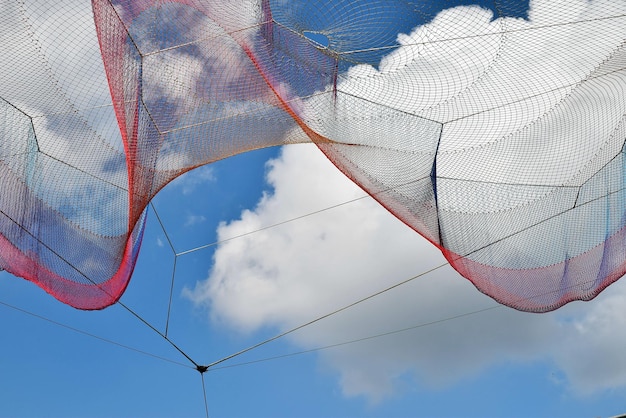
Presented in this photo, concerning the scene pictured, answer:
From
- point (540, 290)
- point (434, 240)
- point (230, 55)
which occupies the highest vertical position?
point (230, 55)

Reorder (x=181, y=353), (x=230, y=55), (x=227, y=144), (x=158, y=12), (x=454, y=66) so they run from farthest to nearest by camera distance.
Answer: (x=181, y=353) < (x=227, y=144) < (x=454, y=66) < (x=230, y=55) < (x=158, y=12)

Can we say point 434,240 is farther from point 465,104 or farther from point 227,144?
point 227,144

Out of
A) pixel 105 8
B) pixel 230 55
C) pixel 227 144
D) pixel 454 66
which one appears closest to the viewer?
pixel 105 8

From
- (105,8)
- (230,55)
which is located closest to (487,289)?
(230,55)

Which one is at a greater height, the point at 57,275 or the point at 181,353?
the point at 57,275

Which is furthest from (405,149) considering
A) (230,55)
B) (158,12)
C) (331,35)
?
(158,12)

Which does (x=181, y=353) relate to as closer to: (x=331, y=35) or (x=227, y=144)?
(x=227, y=144)

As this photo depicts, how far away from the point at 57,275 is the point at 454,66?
508cm

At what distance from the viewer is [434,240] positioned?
27.0 feet

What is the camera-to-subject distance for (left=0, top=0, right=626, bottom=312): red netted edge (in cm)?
722

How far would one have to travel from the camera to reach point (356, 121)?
26.7ft

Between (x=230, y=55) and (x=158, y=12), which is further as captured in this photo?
(x=230, y=55)

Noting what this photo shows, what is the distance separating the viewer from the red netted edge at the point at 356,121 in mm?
7223

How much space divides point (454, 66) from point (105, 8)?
375cm
